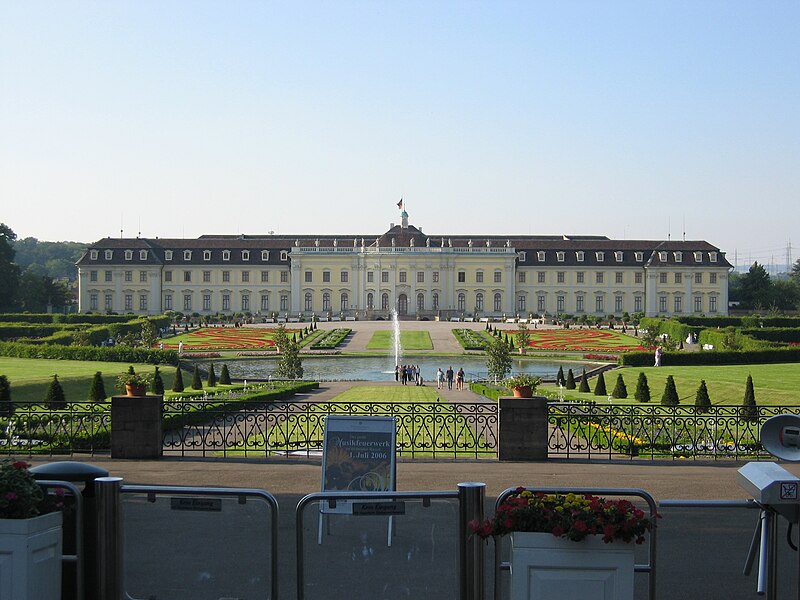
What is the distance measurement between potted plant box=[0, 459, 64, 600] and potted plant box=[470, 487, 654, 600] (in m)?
2.48

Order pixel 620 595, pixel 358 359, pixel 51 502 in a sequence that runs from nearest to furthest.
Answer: pixel 620 595, pixel 51 502, pixel 358 359

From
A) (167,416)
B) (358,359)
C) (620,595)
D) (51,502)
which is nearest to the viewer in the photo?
(620,595)

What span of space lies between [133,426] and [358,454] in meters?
5.48

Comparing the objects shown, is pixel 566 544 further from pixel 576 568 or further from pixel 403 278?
pixel 403 278

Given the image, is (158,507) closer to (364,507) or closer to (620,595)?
(364,507)

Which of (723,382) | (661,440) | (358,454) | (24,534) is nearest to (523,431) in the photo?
(661,440)

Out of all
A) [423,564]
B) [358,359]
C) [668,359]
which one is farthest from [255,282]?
[423,564]

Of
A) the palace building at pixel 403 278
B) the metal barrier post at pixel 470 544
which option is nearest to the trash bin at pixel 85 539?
the metal barrier post at pixel 470 544

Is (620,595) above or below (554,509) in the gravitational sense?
below

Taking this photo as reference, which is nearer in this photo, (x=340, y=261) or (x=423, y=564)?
(x=423, y=564)

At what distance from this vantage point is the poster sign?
8984 millimetres

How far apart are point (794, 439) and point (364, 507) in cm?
267

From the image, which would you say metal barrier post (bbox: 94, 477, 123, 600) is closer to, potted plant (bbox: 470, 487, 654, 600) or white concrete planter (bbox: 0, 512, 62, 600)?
white concrete planter (bbox: 0, 512, 62, 600)

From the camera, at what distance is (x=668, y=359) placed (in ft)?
117
